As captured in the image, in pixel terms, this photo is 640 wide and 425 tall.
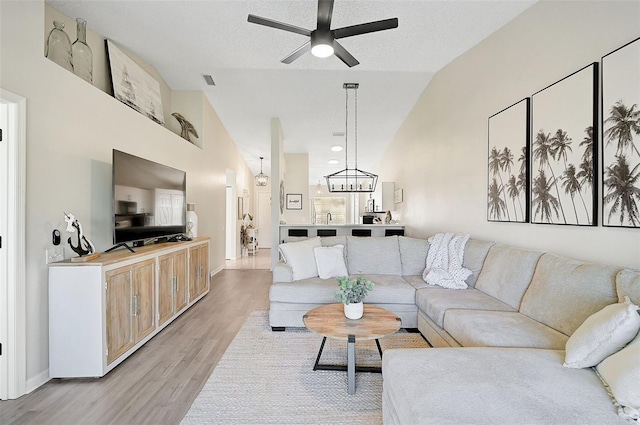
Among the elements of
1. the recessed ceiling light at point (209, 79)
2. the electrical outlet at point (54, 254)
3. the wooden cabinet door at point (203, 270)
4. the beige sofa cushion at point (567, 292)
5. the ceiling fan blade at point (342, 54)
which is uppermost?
the recessed ceiling light at point (209, 79)

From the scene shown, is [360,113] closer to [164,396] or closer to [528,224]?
[528,224]

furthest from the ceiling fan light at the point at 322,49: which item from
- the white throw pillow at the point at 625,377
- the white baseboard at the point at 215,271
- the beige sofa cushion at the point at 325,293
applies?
the white baseboard at the point at 215,271

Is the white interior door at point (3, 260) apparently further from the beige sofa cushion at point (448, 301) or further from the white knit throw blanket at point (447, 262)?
the white knit throw blanket at point (447, 262)

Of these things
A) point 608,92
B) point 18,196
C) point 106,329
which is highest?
point 608,92

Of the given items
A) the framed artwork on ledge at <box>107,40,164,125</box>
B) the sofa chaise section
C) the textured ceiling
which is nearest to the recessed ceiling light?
the textured ceiling

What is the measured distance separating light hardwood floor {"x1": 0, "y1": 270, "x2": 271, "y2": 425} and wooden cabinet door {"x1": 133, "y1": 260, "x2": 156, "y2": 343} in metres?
0.16

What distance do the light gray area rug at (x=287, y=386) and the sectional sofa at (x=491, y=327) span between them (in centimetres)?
32

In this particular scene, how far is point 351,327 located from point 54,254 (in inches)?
93.4

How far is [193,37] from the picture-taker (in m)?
3.43

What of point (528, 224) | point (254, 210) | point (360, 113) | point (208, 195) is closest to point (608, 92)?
point (528, 224)

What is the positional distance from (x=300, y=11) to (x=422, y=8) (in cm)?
117

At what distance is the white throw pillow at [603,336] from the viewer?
1.31 m

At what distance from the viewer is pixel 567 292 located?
1910 mm

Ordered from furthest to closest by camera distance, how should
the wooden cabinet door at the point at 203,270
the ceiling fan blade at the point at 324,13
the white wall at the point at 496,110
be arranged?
the wooden cabinet door at the point at 203,270 → the ceiling fan blade at the point at 324,13 → the white wall at the point at 496,110
